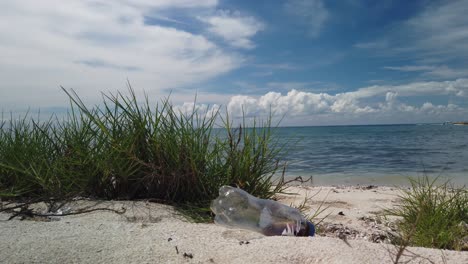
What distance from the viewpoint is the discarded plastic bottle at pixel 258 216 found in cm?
201

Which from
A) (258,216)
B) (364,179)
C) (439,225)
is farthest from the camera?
(364,179)

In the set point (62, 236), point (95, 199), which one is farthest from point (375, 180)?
point (62, 236)

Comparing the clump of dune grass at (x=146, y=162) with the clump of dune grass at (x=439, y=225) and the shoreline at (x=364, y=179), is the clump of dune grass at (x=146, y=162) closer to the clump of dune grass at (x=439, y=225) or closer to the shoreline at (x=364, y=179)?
the clump of dune grass at (x=439, y=225)

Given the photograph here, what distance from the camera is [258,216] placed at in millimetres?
2115

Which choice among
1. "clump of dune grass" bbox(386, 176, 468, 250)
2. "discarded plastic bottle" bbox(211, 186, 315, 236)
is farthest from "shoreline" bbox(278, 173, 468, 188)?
"discarded plastic bottle" bbox(211, 186, 315, 236)

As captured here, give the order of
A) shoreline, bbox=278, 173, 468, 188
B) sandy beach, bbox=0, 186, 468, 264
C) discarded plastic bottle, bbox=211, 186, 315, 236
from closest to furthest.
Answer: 1. sandy beach, bbox=0, 186, 468, 264
2. discarded plastic bottle, bbox=211, 186, 315, 236
3. shoreline, bbox=278, 173, 468, 188

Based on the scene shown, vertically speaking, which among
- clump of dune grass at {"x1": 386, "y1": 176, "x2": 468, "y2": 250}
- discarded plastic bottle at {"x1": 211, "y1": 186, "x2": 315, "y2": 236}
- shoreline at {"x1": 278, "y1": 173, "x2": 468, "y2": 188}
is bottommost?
shoreline at {"x1": 278, "y1": 173, "x2": 468, "y2": 188}

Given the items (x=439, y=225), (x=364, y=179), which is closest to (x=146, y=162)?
(x=439, y=225)

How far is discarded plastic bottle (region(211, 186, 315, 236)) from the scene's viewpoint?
6.58 ft

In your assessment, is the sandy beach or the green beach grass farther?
the green beach grass

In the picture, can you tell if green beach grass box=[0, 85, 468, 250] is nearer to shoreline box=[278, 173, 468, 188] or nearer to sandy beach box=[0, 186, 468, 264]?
sandy beach box=[0, 186, 468, 264]

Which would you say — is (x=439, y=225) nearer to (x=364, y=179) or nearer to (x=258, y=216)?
(x=258, y=216)

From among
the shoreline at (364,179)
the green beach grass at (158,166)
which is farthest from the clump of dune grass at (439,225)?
the shoreline at (364,179)

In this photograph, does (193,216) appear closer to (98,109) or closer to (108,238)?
(108,238)
